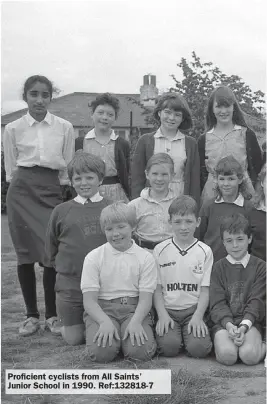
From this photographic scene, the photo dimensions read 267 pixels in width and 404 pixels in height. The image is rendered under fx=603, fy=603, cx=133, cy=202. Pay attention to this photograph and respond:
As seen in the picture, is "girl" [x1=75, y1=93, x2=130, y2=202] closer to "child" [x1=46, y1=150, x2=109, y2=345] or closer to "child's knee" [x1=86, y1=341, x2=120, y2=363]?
"child" [x1=46, y1=150, x2=109, y2=345]

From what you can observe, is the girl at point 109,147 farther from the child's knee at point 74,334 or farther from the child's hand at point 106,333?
the child's hand at point 106,333

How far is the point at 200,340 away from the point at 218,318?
178 mm

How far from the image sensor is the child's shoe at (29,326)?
4.33 meters

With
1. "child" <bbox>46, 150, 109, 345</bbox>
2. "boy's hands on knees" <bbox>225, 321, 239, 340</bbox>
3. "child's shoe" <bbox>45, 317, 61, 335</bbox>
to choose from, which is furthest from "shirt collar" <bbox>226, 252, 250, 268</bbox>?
"child's shoe" <bbox>45, 317, 61, 335</bbox>

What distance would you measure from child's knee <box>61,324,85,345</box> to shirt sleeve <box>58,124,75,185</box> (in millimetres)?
1123

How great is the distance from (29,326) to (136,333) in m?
1.07

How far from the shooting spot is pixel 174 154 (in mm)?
4633

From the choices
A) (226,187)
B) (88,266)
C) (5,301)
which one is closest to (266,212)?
(226,187)

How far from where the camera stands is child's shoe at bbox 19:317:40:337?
4.33 meters

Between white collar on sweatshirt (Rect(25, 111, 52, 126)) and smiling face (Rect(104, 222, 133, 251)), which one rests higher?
white collar on sweatshirt (Rect(25, 111, 52, 126))

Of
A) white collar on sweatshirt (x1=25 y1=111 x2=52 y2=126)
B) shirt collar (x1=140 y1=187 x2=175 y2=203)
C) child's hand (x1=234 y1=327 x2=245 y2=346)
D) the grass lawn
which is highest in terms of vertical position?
white collar on sweatshirt (x1=25 y1=111 x2=52 y2=126)

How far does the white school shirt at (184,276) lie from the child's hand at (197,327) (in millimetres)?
142

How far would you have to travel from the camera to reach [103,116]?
4.68 m
